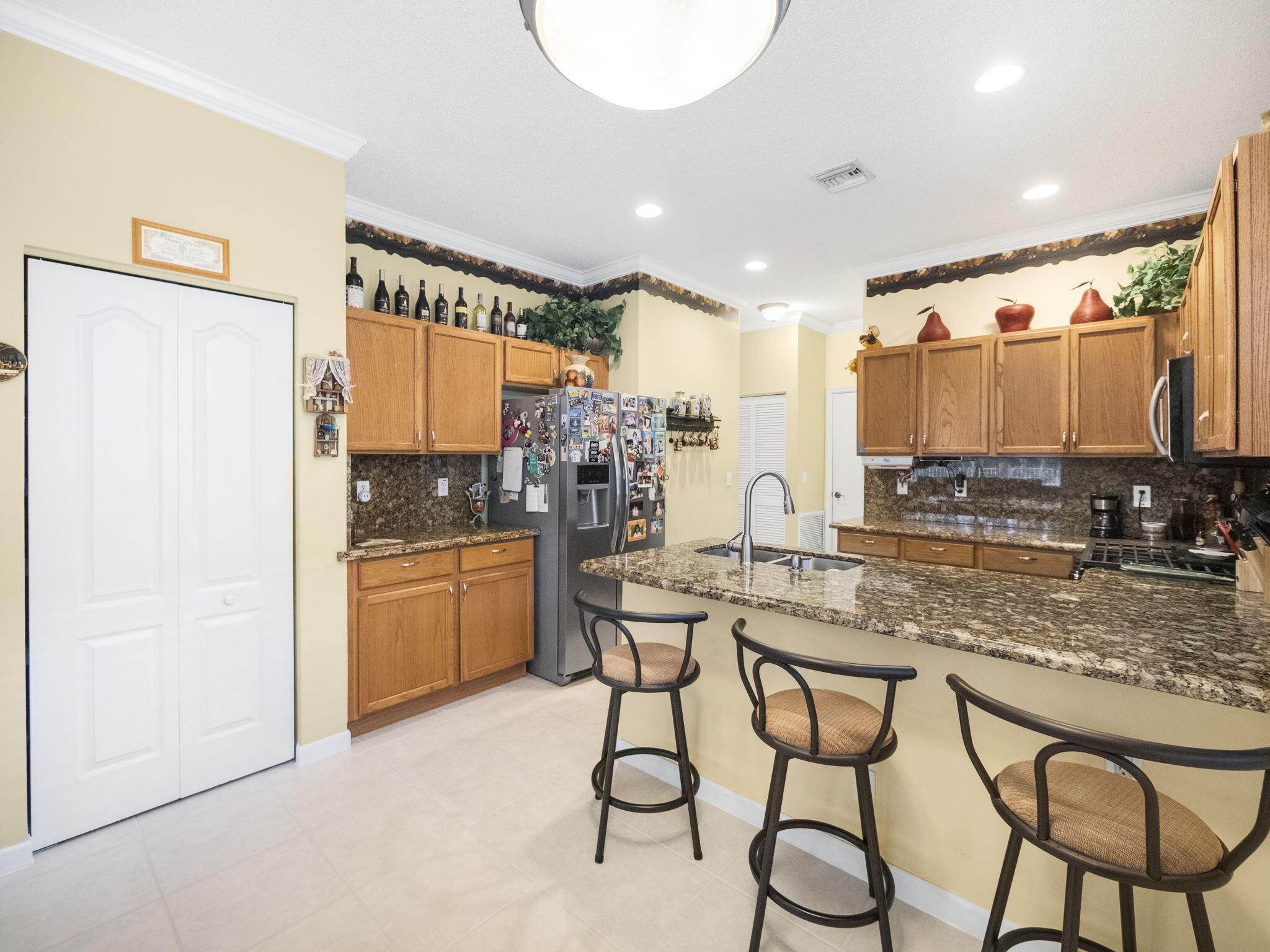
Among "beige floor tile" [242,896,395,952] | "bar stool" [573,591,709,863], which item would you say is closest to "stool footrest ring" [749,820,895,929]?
"bar stool" [573,591,709,863]

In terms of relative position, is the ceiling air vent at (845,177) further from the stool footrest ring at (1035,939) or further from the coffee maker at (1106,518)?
the stool footrest ring at (1035,939)

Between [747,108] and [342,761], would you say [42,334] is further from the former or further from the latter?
[747,108]

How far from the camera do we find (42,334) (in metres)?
2.00

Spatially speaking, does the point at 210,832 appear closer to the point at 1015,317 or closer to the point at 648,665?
the point at 648,665

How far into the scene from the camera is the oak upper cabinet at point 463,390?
135 inches

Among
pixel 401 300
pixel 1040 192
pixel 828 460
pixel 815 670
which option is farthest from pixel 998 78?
pixel 828 460

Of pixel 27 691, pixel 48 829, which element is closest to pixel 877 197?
pixel 27 691

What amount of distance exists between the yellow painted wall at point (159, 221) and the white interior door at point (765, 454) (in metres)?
Result: 4.15

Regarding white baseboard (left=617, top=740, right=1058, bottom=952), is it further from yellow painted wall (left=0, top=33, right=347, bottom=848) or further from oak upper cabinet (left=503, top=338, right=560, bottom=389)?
oak upper cabinet (left=503, top=338, right=560, bottom=389)

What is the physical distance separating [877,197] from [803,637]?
2536 mm

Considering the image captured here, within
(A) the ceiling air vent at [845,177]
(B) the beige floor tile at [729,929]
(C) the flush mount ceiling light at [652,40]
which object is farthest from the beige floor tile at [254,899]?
(A) the ceiling air vent at [845,177]

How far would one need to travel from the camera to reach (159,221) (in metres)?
2.22

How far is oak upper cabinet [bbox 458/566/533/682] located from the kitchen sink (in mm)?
1469

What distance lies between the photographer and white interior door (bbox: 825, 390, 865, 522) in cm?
610
